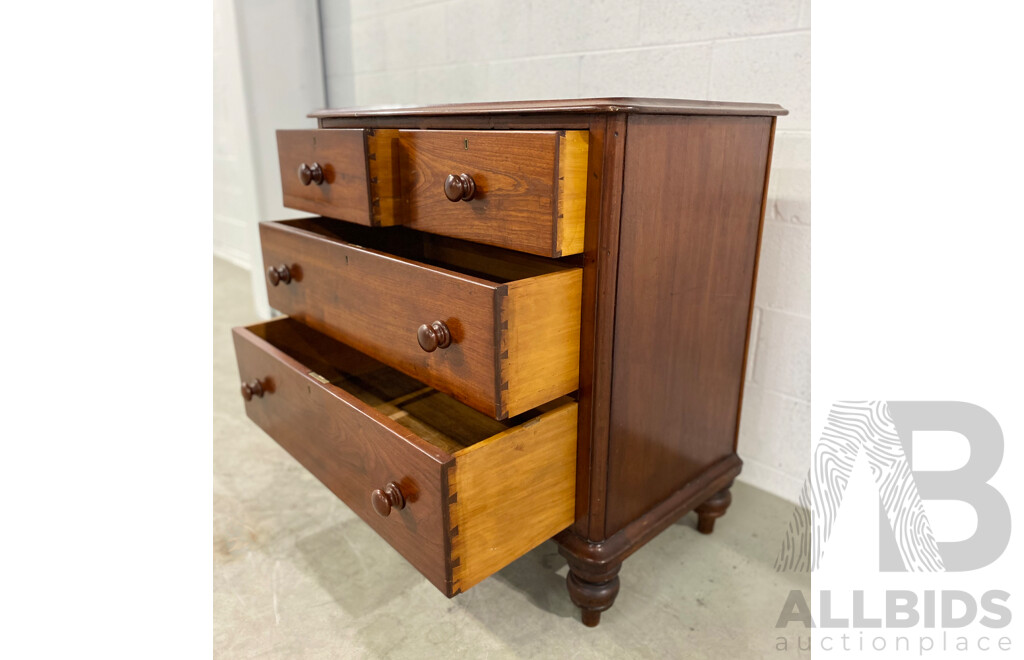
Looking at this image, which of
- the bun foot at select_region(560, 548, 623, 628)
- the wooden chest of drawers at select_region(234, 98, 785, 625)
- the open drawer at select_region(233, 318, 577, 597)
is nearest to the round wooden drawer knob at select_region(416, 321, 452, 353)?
the wooden chest of drawers at select_region(234, 98, 785, 625)

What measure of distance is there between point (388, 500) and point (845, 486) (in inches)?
32.8

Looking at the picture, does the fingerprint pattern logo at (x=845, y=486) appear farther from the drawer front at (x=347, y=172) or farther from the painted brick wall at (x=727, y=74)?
the drawer front at (x=347, y=172)

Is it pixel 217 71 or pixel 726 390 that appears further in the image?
pixel 217 71

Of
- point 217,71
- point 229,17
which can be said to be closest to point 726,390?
point 229,17

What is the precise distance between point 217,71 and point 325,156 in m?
2.21

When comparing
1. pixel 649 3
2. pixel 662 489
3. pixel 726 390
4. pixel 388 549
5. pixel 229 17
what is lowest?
pixel 388 549

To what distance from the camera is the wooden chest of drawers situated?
75 cm

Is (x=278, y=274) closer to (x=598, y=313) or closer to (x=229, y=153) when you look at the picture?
(x=598, y=313)

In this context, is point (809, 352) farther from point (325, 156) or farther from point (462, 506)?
point (325, 156)

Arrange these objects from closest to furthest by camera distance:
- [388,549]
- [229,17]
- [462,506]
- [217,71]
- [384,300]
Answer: [462,506] → [384,300] → [388,549] → [229,17] → [217,71]

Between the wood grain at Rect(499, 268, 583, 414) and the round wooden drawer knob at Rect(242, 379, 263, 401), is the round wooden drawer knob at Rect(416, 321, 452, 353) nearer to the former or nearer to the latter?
the wood grain at Rect(499, 268, 583, 414)

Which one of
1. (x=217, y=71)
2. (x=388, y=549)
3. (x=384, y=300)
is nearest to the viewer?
(x=384, y=300)

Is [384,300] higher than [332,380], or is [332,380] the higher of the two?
[384,300]

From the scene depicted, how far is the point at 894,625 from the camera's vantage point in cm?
95
